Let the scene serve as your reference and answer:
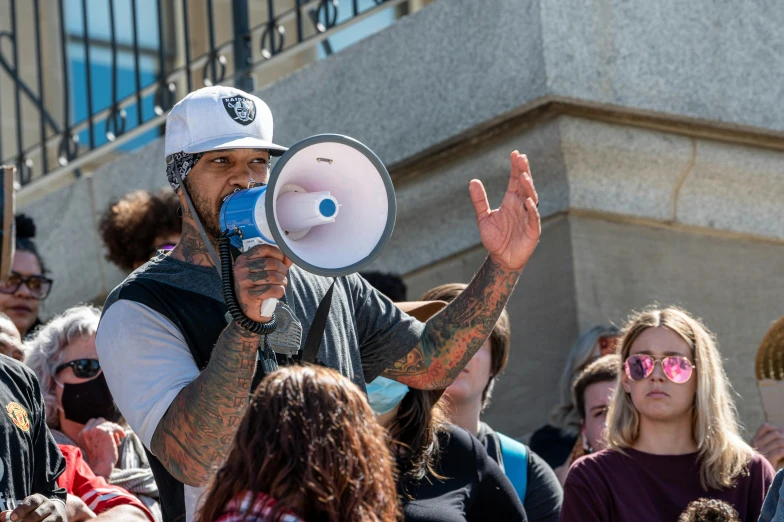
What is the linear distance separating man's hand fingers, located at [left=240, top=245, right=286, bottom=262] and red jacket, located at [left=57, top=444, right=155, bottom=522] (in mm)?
1288

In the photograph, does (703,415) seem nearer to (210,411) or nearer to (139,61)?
(210,411)

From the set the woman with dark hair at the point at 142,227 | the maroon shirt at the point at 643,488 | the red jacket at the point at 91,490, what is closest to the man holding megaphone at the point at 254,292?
the red jacket at the point at 91,490

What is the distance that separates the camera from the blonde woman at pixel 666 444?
4.70m

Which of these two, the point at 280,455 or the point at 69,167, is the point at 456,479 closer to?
the point at 280,455

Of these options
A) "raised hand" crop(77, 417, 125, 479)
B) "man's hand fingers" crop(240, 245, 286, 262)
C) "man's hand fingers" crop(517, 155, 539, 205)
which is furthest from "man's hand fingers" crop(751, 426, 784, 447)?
"man's hand fingers" crop(240, 245, 286, 262)

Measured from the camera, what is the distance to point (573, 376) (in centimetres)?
577

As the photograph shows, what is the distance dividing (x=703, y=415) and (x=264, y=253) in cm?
191

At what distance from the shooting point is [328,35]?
6.87 meters

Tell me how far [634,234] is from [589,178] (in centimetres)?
31

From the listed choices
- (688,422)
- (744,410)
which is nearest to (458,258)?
(744,410)

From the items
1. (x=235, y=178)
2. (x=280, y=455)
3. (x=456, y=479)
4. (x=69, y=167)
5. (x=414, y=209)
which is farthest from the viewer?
(x=69, y=167)

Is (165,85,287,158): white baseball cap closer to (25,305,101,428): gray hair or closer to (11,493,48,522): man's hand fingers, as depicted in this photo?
(11,493,48,522): man's hand fingers

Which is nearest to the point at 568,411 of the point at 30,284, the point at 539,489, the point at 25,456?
the point at 539,489

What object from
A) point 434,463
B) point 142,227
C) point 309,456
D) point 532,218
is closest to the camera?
point 309,456
